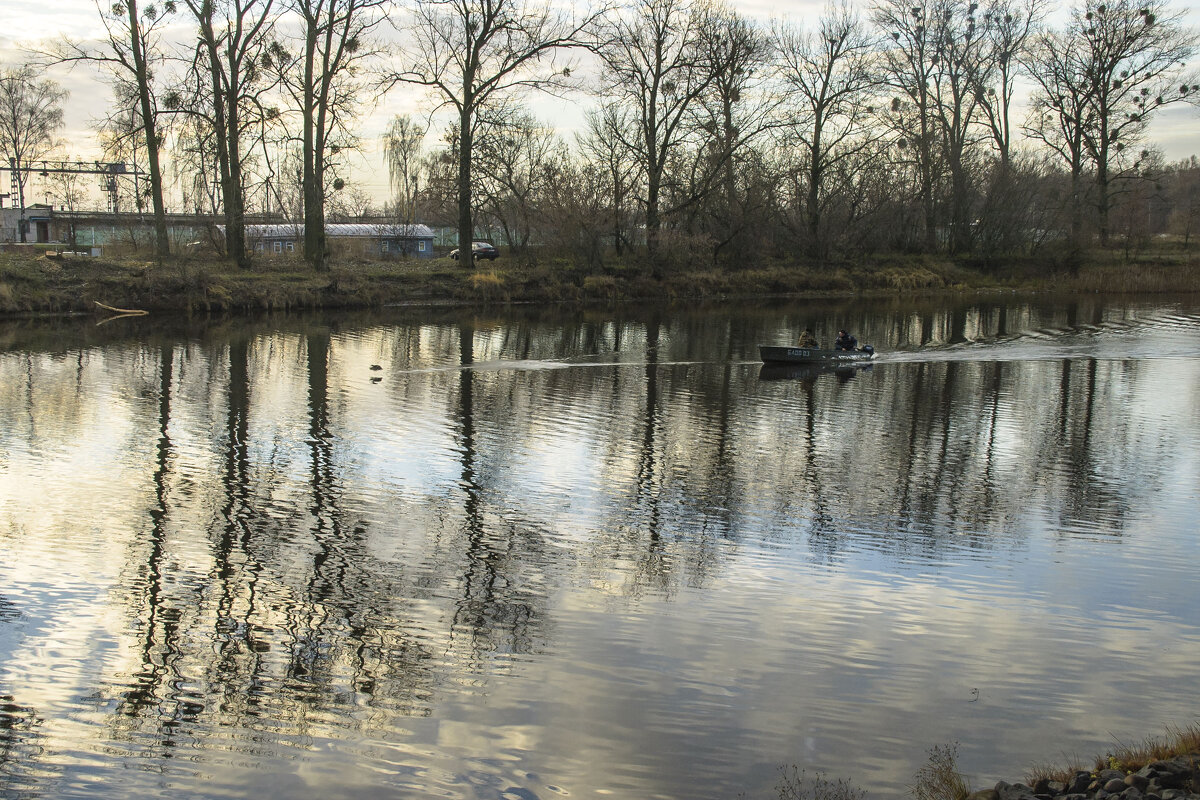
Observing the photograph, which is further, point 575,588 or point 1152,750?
point 575,588

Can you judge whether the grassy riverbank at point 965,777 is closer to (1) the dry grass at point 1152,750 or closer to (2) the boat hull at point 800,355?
(1) the dry grass at point 1152,750

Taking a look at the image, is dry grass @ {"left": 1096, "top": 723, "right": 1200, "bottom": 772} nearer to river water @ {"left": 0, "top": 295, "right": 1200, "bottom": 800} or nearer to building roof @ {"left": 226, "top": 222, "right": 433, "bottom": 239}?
river water @ {"left": 0, "top": 295, "right": 1200, "bottom": 800}

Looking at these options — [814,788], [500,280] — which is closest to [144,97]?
[500,280]

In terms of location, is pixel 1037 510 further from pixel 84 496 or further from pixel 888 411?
pixel 84 496

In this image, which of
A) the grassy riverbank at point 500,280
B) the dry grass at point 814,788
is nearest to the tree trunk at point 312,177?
the grassy riverbank at point 500,280

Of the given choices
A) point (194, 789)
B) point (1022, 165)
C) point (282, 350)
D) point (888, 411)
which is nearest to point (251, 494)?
point (194, 789)

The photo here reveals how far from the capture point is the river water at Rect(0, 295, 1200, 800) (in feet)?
24.0

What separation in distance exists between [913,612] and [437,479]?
7814 mm

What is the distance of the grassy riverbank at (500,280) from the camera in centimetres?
4169

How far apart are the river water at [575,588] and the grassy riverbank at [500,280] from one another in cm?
2086

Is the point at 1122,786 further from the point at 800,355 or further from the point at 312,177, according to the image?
the point at 312,177

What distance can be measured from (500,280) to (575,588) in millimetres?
41108

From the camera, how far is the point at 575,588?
10617 millimetres

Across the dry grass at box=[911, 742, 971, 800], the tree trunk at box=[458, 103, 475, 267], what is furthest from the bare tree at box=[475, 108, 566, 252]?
the dry grass at box=[911, 742, 971, 800]
